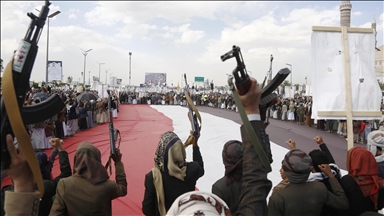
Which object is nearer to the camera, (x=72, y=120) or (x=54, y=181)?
(x=54, y=181)

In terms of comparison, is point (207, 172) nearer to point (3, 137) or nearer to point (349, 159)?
point (349, 159)

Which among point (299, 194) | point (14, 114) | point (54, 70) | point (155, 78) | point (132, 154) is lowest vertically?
point (132, 154)

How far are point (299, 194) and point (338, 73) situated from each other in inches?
73.2

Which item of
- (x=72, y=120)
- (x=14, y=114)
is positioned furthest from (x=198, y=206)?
(x=72, y=120)

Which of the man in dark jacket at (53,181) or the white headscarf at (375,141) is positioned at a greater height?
the white headscarf at (375,141)

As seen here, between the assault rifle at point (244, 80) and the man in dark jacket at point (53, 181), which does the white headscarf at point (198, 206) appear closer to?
the assault rifle at point (244, 80)

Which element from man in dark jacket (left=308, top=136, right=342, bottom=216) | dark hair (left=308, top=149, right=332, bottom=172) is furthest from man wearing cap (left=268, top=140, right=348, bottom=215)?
dark hair (left=308, top=149, right=332, bottom=172)

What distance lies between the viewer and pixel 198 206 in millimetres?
1312

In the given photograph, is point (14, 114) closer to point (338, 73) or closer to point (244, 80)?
point (244, 80)

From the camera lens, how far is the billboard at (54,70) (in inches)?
700

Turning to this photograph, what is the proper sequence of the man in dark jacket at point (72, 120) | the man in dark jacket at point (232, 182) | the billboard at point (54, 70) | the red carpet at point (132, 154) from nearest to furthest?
1. the man in dark jacket at point (232, 182)
2. the red carpet at point (132, 154)
3. the man in dark jacket at point (72, 120)
4. the billboard at point (54, 70)

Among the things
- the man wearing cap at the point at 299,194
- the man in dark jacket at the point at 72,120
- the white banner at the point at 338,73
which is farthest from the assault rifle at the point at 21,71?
the man in dark jacket at the point at 72,120

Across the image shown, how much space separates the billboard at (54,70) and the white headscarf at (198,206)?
18.1 meters

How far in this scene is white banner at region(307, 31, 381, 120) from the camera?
11.5 ft
